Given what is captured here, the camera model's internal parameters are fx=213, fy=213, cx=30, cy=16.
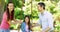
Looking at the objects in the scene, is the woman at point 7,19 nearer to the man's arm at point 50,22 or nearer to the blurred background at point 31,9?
the blurred background at point 31,9

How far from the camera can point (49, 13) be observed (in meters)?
2.89

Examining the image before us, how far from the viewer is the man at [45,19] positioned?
290cm

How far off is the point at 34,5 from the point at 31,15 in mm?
142

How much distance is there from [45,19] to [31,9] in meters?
0.23

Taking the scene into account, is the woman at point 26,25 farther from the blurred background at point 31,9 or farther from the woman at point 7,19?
the woman at point 7,19

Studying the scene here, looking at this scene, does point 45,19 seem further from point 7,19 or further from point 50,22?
point 7,19

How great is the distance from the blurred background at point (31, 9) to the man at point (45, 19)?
49mm

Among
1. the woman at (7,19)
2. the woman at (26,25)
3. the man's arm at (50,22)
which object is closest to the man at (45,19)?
the man's arm at (50,22)

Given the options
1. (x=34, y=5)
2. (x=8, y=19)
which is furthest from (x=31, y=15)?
(x=8, y=19)

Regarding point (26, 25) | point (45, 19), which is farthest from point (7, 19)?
point (45, 19)

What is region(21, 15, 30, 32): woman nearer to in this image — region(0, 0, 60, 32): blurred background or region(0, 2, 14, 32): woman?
region(0, 0, 60, 32): blurred background

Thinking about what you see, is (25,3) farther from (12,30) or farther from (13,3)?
(12,30)

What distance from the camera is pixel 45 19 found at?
9.53 feet

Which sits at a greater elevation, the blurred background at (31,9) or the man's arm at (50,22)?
the blurred background at (31,9)
